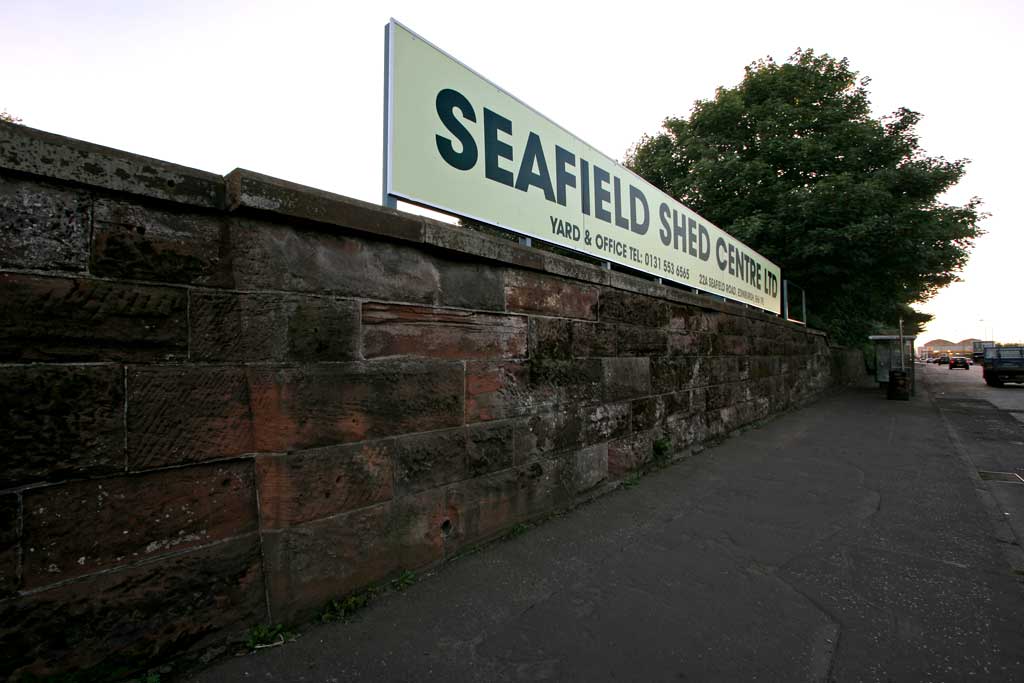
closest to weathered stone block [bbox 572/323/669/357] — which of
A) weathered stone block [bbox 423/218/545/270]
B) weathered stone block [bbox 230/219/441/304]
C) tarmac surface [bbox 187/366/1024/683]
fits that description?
weathered stone block [bbox 423/218/545/270]

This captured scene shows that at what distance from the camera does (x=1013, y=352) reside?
735 inches

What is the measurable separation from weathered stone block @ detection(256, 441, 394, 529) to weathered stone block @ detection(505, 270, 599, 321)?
1.40m

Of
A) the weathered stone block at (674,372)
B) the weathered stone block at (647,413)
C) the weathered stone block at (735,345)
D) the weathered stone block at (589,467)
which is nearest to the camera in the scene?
the weathered stone block at (589,467)

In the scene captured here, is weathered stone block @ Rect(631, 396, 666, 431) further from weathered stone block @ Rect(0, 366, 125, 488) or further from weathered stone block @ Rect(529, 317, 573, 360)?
weathered stone block @ Rect(0, 366, 125, 488)

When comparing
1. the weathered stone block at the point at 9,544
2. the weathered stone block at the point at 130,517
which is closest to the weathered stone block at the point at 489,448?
the weathered stone block at the point at 130,517

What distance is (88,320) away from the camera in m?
1.74

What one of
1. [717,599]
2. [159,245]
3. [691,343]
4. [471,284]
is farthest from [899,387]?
[159,245]

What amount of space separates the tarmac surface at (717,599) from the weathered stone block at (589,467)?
7.4 inches

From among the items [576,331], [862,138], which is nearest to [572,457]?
[576,331]

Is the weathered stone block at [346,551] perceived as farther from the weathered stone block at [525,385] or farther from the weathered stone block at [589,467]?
the weathered stone block at [589,467]

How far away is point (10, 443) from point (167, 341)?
554mm

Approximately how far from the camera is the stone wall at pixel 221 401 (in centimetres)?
166

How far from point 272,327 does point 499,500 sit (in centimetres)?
184

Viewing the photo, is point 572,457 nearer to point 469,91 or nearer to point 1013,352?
point 469,91
